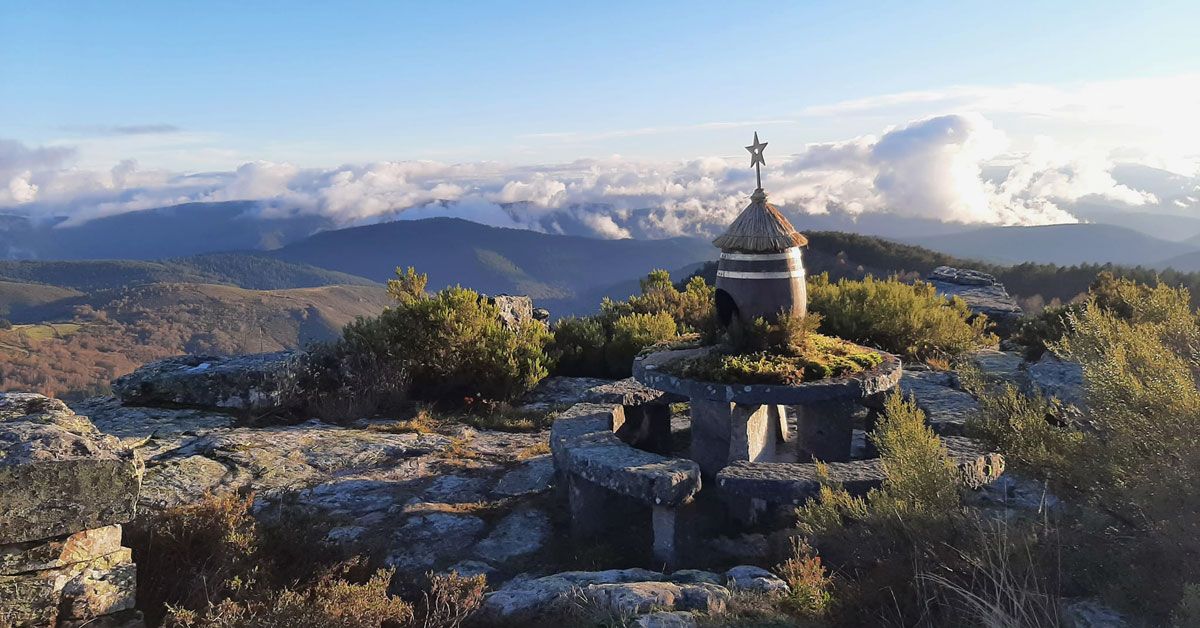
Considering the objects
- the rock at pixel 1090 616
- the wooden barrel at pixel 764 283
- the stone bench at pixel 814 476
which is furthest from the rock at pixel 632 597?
the wooden barrel at pixel 764 283

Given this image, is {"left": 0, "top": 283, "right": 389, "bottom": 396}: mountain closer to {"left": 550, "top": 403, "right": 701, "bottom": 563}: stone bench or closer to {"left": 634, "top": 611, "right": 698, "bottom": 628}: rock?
{"left": 550, "top": 403, "right": 701, "bottom": 563}: stone bench

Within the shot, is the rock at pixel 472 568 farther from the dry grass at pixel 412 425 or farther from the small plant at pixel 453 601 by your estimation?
the dry grass at pixel 412 425

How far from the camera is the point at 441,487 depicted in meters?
7.57

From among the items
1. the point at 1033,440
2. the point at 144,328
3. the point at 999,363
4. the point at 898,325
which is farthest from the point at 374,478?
the point at 144,328

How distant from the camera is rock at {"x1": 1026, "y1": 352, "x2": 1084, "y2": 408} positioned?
23.0 feet

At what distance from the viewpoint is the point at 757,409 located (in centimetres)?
758

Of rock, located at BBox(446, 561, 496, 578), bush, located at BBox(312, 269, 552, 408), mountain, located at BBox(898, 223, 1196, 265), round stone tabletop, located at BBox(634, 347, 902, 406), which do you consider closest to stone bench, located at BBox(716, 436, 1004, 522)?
round stone tabletop, located at BBox(634, 347, 902, 406)

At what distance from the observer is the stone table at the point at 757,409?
687 centimetres

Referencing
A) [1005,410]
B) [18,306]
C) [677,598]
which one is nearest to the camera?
[677,598]

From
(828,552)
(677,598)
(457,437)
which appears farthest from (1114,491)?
(457,437)

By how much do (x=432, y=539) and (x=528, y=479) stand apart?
2.02 metres

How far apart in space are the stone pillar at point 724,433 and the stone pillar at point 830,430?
59cm

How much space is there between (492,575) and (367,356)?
269 inches

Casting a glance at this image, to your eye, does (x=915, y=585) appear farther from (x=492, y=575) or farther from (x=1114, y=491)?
(x=492, y=575)
